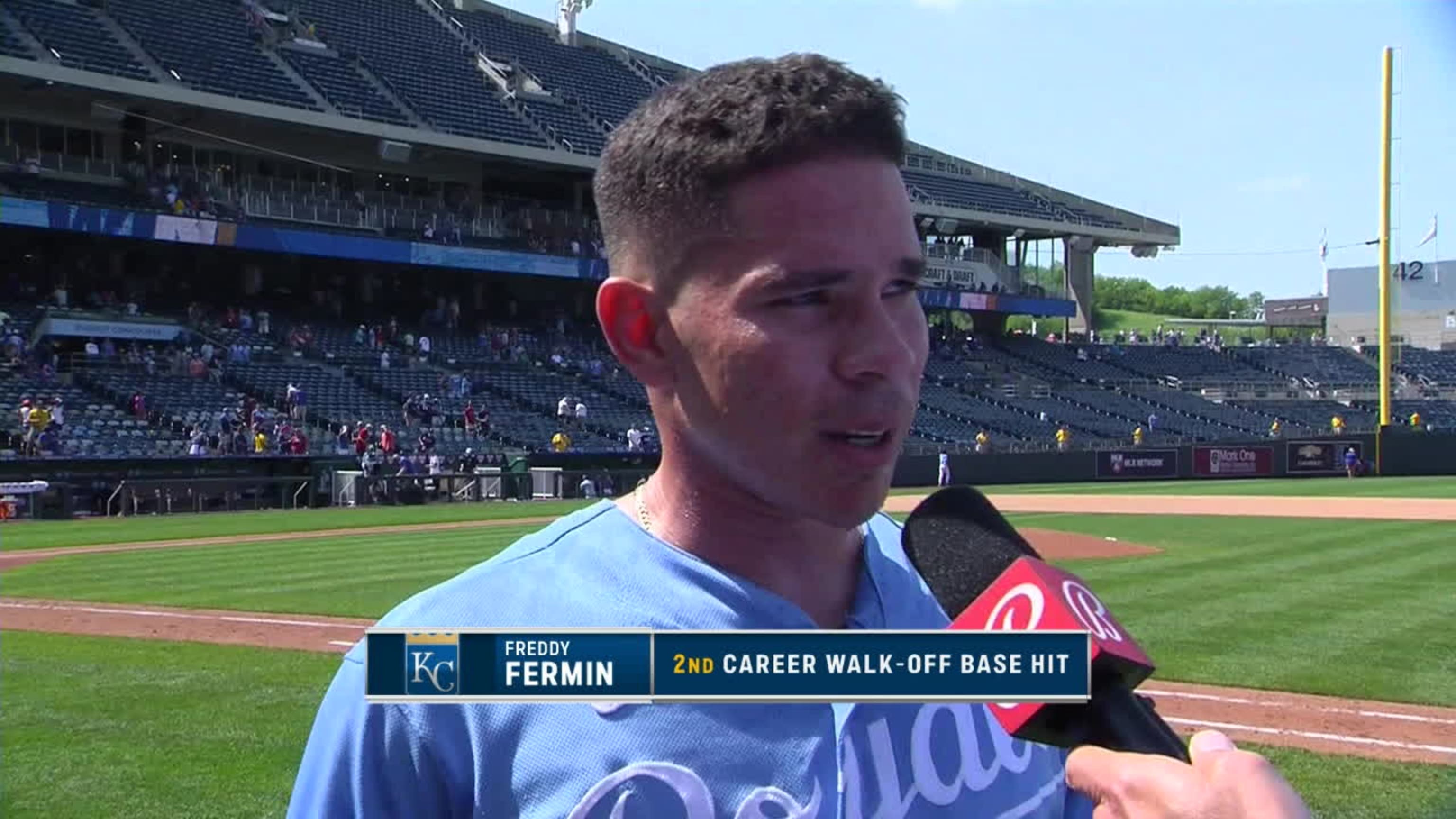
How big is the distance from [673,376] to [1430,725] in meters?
7.65

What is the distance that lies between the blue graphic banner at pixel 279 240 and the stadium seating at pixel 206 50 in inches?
143

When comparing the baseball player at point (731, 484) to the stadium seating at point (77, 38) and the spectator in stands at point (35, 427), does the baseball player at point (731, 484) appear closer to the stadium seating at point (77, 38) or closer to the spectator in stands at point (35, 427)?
the spectator in stands at point (35, 427)

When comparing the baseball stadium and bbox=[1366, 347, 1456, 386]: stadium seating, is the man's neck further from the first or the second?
bbox=[1366, 347, 1456, 386]: stadium seating

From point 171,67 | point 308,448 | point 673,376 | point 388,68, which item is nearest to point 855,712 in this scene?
point 673,376

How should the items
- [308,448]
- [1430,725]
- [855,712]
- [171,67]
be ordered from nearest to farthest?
1. [855,712]
2. [1430,725]
3. [308,448]
4. [171,67]

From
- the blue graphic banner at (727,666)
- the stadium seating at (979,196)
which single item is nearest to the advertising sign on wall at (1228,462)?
the stadium seating at (979,196)

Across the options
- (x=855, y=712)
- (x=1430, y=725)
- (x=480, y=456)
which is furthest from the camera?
(x=480, y=456)

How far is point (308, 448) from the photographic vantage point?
29953 mm

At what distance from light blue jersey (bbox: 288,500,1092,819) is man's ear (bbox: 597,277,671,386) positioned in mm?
222

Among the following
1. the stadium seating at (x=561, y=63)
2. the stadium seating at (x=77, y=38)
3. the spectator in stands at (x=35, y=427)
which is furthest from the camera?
the stadium seating at (x=561, y=63)

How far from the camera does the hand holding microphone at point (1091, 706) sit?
1.14 meters

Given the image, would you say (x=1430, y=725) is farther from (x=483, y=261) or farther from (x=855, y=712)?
(x=483, y=261)

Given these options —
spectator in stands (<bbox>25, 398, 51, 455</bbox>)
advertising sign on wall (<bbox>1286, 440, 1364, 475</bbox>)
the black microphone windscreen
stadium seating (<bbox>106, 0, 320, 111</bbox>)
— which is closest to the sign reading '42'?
advertising sign on wall (<bbox>1286, 440, 1364, 475</bbox>)

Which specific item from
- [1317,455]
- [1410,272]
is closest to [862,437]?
[1317,455]
